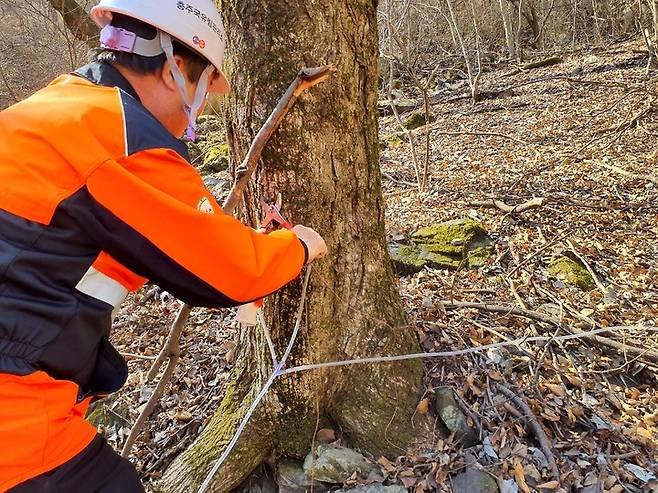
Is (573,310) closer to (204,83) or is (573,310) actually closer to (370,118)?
(370,118)

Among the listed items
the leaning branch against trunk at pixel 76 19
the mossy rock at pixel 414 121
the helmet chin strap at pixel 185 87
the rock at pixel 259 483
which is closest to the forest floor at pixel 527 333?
the rock at pixel 259 483

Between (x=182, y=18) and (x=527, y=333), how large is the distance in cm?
267

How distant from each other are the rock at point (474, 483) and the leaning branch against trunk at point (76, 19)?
8471 millimetres

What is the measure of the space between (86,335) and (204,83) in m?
0.92

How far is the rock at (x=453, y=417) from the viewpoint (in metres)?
2.59

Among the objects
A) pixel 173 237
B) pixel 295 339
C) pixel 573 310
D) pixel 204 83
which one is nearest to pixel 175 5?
pixel 204 83

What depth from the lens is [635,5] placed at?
49.3ft

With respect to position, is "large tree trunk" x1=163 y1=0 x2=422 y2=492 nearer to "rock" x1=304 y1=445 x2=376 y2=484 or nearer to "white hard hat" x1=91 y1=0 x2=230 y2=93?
"rock" x1=304 y1=445 x2=376 y2=484

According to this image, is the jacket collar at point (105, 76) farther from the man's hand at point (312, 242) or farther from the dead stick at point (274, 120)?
the man's hand at point (312, 242)

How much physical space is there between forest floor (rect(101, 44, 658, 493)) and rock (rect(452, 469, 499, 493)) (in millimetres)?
34

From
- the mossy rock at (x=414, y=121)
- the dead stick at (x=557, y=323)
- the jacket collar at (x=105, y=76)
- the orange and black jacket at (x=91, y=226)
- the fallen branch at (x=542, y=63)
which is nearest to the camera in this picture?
the orange and black jacket at (x=91, y=226)

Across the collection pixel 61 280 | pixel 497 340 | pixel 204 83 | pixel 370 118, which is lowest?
pixel 497 340

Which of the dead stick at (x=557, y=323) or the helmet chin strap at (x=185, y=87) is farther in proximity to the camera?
the dead stick at (x=557, y=323)

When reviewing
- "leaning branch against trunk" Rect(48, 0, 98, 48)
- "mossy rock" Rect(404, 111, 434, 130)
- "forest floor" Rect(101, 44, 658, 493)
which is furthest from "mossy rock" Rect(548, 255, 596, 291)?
"leaning branch against trunk" Rect(48, 0, 98, 48)
